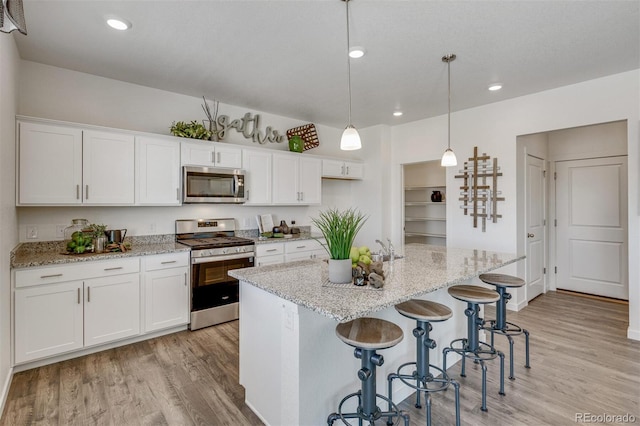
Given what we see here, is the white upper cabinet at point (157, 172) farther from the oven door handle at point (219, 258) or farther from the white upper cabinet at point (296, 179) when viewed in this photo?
the white upper cabinet at point (296, 179)

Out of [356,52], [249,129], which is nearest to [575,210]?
[356,52]

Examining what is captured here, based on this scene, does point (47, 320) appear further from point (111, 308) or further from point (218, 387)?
point (218, 387)

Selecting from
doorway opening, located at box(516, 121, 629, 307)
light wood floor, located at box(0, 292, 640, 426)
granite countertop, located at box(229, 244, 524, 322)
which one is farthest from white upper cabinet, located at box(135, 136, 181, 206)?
doorway opening, located at box(516, 121, 629, 307)

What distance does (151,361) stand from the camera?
2.81m

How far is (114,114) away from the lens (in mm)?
3459

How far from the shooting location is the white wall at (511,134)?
324 centimetres

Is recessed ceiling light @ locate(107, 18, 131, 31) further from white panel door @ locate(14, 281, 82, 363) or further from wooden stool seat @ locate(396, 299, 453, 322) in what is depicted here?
Result: wooden stool seat @ locate(396, 299, 453, 322)

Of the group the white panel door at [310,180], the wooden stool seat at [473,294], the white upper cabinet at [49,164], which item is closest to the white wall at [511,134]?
the white panel door at [310,180]

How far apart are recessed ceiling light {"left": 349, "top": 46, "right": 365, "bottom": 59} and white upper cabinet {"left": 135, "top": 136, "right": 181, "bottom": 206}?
2101 millimetres

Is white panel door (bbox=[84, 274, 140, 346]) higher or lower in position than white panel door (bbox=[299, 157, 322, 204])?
lower

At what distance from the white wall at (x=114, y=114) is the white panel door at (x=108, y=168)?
37 cm

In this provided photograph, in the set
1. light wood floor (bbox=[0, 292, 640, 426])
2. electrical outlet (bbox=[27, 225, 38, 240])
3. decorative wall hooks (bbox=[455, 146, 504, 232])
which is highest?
decorative wall hooks (bbox=[455, 146, 504, 232])

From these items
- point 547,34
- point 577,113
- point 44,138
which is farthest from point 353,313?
point 577,113

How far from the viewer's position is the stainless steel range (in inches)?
136
